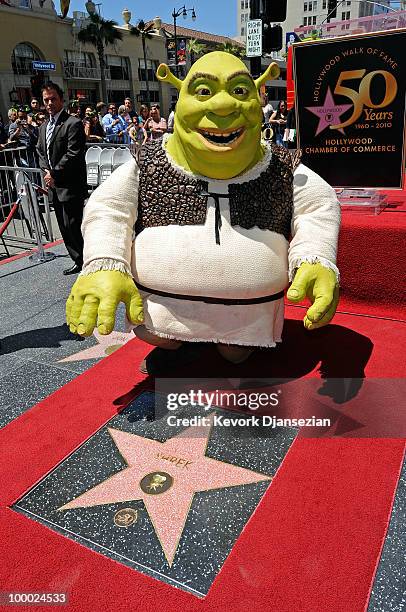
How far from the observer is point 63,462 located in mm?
2055

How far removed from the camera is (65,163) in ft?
14.4

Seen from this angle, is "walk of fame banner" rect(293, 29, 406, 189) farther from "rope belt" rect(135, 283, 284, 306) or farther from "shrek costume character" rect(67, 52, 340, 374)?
"rope belt" rect(135, 283, 284, 306)

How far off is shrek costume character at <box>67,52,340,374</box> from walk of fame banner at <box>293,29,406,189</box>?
1.34 m

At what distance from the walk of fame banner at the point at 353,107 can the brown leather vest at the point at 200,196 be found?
4.73 feet

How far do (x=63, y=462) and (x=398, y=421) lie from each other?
1.53m

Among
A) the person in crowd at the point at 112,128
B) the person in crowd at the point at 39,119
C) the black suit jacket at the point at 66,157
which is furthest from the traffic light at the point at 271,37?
the person in crowd at the point at 112,128

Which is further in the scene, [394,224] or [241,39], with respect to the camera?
[241,39]

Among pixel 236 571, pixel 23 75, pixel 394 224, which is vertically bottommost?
pixel 236 571

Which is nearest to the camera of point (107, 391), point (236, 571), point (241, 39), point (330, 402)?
point (236, 571)

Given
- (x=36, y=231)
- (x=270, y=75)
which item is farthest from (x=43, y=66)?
(x=270, y=75)

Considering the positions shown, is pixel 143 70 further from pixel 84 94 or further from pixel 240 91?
pixel 240 91

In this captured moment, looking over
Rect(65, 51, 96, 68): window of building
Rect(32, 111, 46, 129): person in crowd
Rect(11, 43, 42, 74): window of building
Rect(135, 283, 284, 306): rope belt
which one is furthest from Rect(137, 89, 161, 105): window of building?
Rect(135, 283, 284, 306): rope belt

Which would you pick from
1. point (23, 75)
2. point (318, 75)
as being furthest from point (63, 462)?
point (23, 75)

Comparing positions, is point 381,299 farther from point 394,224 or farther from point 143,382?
point 143,382
